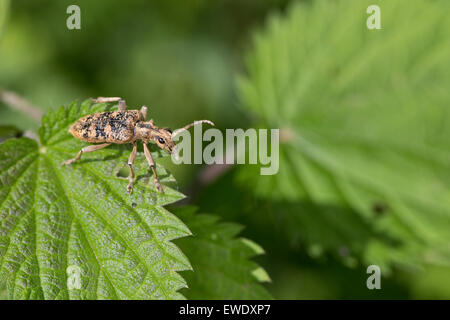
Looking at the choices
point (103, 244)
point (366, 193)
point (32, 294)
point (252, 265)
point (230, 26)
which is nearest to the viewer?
point (32, 294)

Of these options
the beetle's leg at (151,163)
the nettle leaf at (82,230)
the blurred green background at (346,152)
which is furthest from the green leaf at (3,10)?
the beetle's leg at (151,163)

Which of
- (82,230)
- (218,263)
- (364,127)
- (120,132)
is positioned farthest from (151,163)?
(364,127)

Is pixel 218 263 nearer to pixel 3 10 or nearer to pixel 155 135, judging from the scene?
pixel 155 135

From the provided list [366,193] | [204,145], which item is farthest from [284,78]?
[366,193]

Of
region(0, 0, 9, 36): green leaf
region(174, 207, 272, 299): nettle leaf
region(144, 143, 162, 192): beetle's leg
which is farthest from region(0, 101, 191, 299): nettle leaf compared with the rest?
region(0, 0, 9, 36): green leaf

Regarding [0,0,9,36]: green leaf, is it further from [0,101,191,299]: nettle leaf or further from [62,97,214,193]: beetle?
[0,101,191,299]: nettle leaf

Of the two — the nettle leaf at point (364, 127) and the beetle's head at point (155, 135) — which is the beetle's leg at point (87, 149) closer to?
the beetle's head at point (155, 135)

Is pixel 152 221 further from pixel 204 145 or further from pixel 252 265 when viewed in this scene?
pixel 204 145
